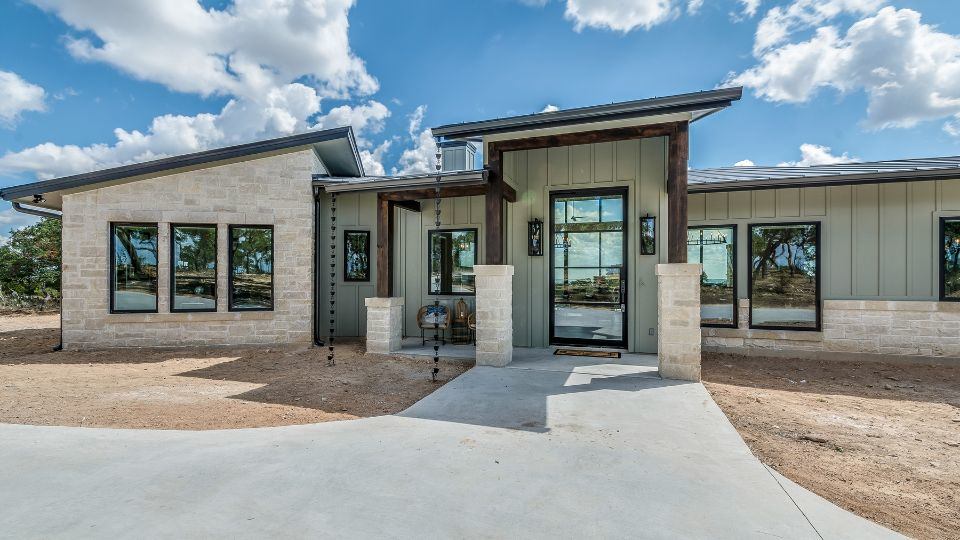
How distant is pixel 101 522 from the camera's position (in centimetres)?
191

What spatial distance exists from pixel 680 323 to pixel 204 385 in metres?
6.06

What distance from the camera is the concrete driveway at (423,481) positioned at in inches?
74.6

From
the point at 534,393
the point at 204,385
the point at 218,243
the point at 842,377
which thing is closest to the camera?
the point at 534,393

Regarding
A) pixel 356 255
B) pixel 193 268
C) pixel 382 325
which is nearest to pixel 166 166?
pixel 193 268

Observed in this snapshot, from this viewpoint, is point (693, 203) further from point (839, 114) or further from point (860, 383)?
point (839, 114)

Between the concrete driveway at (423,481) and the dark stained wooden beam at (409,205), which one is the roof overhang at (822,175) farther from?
the dark stained wooden beam at (409,205)

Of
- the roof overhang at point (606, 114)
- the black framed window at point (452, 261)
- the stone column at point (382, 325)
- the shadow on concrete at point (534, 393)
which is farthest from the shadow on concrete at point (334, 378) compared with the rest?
the roof overhang at point (606, 114)

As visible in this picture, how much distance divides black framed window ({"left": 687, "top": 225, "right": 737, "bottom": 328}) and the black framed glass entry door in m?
A: 1.56

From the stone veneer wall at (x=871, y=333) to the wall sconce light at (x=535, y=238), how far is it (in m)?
3.65

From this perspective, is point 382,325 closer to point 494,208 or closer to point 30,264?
point 494,208

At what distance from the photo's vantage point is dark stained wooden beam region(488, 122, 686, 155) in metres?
4.97

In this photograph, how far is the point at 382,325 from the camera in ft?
21.6

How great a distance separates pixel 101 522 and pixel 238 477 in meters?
0.60

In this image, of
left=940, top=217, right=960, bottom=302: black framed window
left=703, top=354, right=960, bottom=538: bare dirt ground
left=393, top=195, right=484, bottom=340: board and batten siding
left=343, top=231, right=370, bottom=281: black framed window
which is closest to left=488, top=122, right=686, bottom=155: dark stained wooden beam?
left=393, top=195, right=484, bottom=340: board and batten siding
